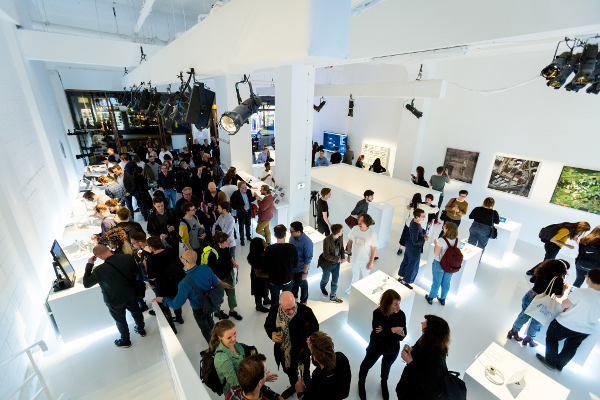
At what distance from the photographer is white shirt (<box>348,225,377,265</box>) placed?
3705 millimetres

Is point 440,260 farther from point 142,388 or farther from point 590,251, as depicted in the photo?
point 142,388

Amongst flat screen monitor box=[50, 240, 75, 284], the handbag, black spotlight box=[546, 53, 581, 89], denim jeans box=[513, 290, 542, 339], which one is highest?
black spotlight box=[546, 53, 581, 89]

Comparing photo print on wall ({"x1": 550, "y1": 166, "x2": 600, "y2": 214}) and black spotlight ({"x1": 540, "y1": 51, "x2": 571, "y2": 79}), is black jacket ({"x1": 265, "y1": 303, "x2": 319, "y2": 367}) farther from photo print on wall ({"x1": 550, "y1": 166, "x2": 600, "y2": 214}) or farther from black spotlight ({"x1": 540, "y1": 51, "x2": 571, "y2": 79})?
photo print on wall ({"x1": 550, "y1": 166, "x2": 600, "y2": 214})

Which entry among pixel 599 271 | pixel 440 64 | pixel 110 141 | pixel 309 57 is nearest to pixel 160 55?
pixel 309 57

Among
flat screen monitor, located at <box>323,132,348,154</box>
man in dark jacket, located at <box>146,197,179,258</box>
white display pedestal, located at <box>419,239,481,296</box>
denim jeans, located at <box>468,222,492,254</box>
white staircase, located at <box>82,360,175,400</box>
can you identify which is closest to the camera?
white staircase, located at <box>82,360,175,400</box>

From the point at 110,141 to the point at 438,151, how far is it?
13.7 m

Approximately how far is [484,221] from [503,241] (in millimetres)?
966

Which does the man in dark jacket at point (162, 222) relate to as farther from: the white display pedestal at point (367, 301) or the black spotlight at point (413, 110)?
the black spotlight at point (413, 110)

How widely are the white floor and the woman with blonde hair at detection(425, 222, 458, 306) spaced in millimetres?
197

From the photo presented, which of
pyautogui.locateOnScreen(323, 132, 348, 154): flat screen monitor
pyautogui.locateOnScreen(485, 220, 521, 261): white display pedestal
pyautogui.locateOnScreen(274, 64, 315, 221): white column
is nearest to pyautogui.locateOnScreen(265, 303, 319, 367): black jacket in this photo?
pyautogui.locateOnScreen(274, 64, 315, 221): white column

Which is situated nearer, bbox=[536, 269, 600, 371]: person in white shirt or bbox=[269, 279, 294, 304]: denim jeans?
bbox=[536, 269, 600, 371]: person in white shirt

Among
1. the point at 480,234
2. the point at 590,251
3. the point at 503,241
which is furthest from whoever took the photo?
the point at 503,241

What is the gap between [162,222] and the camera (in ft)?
13.5

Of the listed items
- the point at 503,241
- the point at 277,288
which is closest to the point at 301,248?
the point at 277,288
